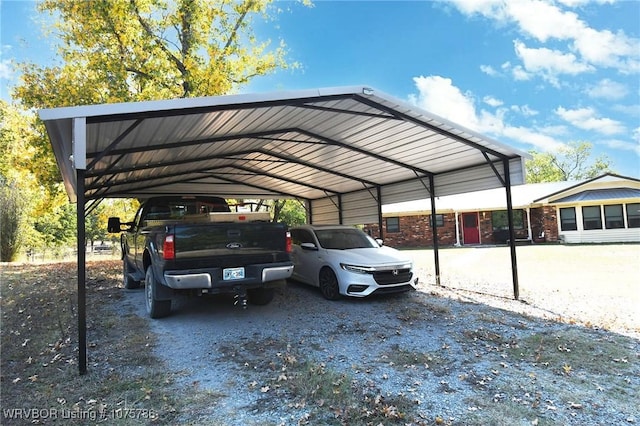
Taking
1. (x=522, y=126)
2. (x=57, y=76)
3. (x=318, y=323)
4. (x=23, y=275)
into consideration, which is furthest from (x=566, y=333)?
(x=522, y=126)

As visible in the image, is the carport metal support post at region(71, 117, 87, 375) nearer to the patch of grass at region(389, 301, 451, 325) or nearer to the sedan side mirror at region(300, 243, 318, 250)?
the patch of grass at region(389, 301, 451, 325)

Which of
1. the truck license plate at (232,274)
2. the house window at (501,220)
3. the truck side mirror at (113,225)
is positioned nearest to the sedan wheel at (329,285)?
the truck license plate at (232,274)

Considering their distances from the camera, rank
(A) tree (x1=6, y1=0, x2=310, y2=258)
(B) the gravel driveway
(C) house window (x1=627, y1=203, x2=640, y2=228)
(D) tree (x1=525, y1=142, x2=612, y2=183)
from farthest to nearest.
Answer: (D) tree (x1=525, y1=142, x2=612, y2=183) < (C) house window (x1=627, y1=203, x2=640, y2=228) < (A) tree (x1=6, y1=0, x2=310, y2=258) < (B) the gravel driveway

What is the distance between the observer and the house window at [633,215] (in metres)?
19.8

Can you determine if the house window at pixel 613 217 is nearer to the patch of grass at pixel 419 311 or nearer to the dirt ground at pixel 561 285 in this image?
the dirt ground at pixel 561 285

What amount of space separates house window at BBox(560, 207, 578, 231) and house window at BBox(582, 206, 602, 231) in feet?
1.44

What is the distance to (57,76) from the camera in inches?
580

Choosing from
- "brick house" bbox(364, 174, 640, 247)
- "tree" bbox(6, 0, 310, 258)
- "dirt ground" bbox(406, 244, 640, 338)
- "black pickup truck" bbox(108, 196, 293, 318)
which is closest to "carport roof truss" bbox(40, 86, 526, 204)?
"black pickup truck" bbox(108, 196, 293, 318)

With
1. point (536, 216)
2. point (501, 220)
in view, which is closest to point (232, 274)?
point (501, 220)

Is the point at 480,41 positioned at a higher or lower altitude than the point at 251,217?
higher

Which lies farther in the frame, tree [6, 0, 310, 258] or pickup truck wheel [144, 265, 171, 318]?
tree [6, 0, 310, 258]

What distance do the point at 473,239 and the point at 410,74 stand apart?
12039 millimetres

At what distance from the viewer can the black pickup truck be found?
16.5 ft

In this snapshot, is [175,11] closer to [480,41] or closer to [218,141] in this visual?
[218,141]
